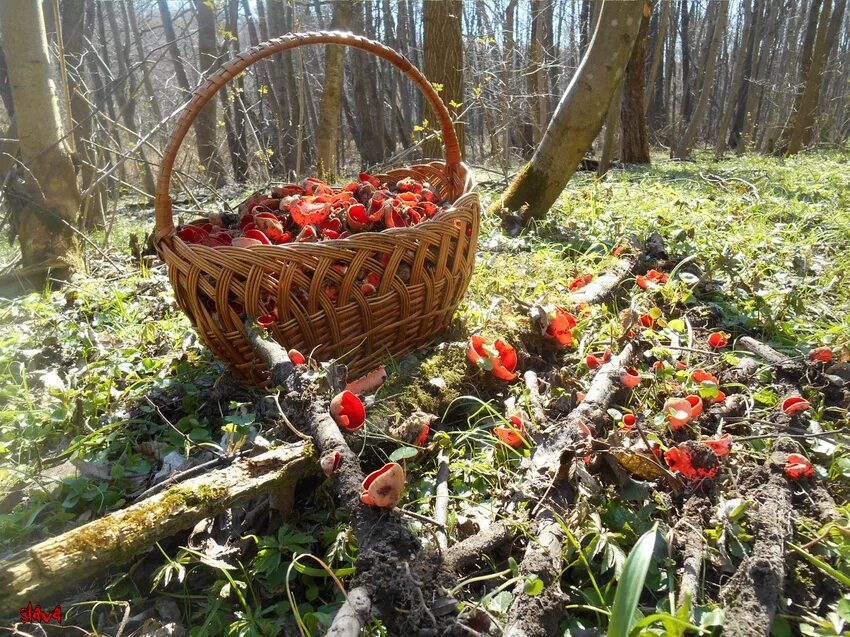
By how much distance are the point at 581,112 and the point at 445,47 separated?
1986mm

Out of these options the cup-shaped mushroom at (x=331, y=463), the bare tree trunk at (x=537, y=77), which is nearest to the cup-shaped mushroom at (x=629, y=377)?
the cup-shaped mushroom at (x=331, y=463)

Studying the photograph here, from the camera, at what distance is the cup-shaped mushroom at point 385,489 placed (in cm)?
92

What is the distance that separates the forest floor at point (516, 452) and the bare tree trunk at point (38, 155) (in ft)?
1.76

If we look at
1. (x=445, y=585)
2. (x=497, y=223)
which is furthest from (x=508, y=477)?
(x=497, y=223)

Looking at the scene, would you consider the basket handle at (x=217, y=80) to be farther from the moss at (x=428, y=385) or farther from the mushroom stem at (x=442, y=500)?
the mushroom stem at (x=442, y=500)

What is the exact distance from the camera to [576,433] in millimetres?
1273

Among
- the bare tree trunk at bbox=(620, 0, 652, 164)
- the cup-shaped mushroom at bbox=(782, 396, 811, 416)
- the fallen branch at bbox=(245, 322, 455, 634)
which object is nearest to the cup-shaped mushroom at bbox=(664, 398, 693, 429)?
the cup-shaped mushroom at bbox=(782, 396, 811, 416)

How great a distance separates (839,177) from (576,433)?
18.9 ft

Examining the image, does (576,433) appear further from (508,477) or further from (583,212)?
(583,212)

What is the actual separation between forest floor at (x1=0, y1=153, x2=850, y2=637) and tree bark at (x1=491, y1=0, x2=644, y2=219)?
3.34 feet

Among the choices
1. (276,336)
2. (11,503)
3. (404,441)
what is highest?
(276,336)

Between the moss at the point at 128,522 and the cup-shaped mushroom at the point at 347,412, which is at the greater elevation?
the cup-shaped mushroom at the point at 347,412

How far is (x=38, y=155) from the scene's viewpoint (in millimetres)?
2900

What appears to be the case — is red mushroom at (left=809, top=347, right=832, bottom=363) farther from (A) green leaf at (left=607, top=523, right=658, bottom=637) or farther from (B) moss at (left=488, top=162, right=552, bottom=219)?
(B) moss at (left=488, top=162, right=552, bottom=219)
